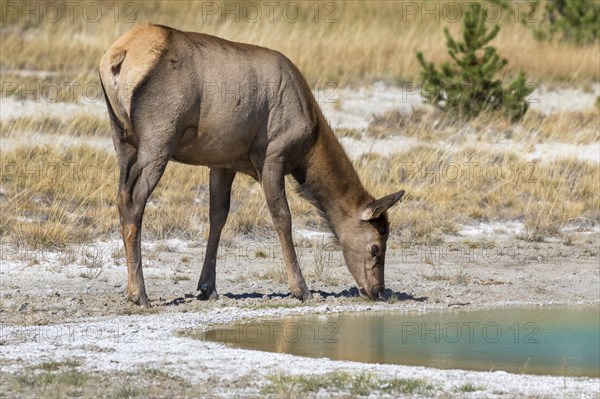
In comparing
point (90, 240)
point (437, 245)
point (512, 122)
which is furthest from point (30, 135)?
point (512, 122)

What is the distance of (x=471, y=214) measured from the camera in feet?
52.3

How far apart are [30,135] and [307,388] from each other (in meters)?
10.9

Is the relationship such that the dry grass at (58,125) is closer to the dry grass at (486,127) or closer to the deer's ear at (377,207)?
the dry grass at (486,127)

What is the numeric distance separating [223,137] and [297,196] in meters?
3.60

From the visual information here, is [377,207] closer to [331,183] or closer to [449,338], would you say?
[331,183]

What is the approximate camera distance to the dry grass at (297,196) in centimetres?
1452

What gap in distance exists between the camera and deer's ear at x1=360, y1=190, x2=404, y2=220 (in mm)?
11594

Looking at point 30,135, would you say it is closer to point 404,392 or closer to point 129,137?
point 129,137

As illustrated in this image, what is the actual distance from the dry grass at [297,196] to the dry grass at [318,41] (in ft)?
15.1

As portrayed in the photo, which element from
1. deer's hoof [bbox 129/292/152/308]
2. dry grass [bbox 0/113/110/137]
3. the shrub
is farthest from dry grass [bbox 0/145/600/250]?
deer's hoof [bbox 129/292/152/308]

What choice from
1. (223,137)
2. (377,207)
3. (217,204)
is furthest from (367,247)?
(223,137)

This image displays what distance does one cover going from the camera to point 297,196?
47.9 feet

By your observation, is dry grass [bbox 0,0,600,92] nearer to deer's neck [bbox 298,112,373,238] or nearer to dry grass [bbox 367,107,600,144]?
dry grass [bbox 367,107,600,144]

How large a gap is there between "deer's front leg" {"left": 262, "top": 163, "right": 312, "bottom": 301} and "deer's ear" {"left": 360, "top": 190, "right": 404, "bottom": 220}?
0.71m
